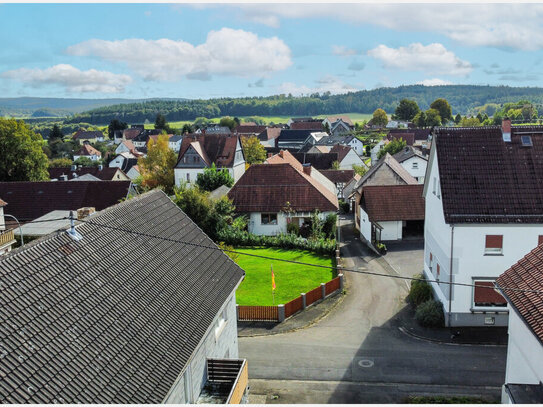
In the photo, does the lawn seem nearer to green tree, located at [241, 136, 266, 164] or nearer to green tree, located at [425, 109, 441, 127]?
green tree, located at [241, 136, 266, 164]

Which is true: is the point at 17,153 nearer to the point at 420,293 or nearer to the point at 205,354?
the point at 420,293

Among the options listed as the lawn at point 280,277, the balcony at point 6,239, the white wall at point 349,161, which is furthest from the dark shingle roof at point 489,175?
the white wall at point 349,161

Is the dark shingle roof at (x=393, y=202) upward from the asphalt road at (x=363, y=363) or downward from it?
upward

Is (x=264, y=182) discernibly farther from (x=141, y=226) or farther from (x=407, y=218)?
(x=141, y=226)

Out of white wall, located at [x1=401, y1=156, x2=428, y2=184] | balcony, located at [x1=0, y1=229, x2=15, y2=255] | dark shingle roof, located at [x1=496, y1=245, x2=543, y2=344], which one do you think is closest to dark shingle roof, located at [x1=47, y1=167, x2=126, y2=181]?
balcony, located at [x1=0, y1=229, x2=15, y2=255]

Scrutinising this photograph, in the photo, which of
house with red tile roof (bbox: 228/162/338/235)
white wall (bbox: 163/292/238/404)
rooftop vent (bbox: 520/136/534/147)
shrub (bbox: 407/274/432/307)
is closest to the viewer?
white wall (bbox: 163/292/238/404)

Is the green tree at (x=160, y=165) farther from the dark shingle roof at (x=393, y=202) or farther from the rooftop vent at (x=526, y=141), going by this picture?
the rooftop vent at (x=526, y=141)
